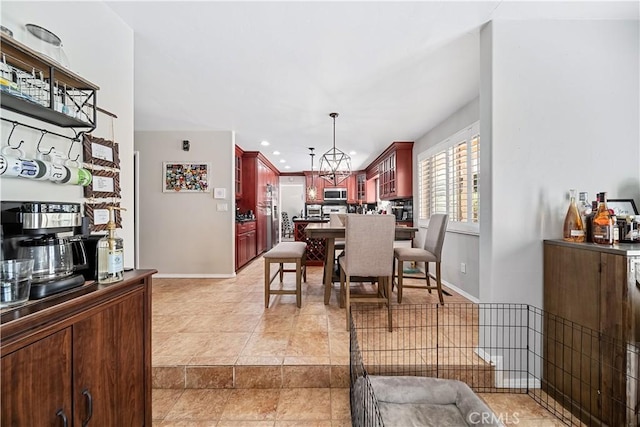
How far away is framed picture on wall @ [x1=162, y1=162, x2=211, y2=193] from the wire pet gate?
128 inches

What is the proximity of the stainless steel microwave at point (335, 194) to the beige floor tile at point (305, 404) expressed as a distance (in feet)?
21.1

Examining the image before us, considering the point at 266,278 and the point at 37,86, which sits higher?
the point at 37,86

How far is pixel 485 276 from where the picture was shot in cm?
187

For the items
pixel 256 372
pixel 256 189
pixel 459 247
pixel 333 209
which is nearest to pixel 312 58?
pixel 256 372

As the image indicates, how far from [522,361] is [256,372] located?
1.76 meters

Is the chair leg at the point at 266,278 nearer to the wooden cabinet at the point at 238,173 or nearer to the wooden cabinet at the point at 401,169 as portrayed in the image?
the wooden cabinet at the point at 238,173

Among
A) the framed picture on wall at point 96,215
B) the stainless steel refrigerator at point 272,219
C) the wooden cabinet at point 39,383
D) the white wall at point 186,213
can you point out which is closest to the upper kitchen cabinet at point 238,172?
the white wall at point 186,213

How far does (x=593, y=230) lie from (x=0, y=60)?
2.91 metres

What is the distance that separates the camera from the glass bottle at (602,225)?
157 centimetres

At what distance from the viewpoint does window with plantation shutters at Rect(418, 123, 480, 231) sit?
3.21 metres

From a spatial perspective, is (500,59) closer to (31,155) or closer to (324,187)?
(31,155)

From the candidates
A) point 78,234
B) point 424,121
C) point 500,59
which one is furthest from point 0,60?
point 424,121

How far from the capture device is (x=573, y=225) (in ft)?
5.65

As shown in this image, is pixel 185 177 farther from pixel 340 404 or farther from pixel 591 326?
pixel 591 326
